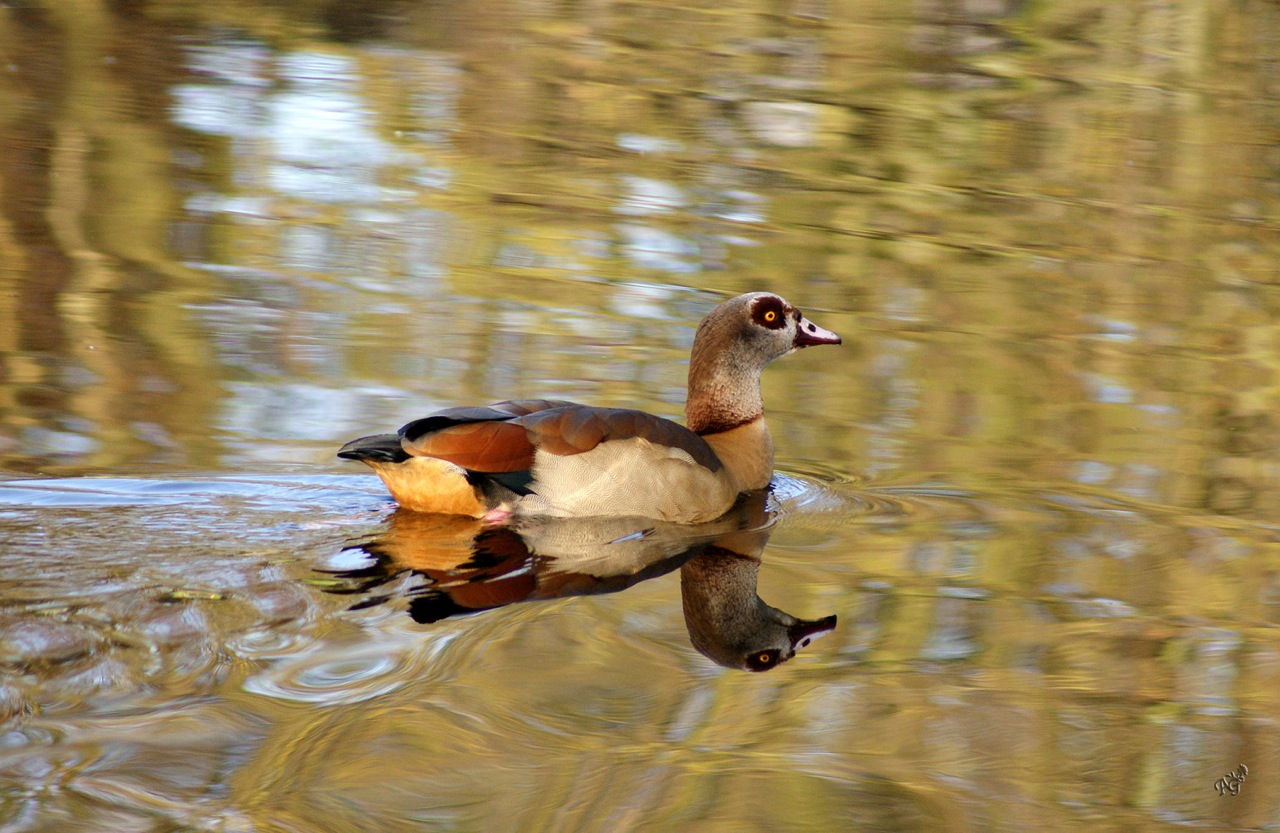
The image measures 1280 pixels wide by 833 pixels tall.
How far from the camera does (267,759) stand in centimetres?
478

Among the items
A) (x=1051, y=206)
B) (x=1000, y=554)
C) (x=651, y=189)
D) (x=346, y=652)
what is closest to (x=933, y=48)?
(x=1051, y=206)

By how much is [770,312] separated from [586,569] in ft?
7.13

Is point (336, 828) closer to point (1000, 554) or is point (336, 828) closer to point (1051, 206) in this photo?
point (1000, 554)

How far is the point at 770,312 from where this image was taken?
8117 mm

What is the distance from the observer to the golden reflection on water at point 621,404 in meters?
4.99

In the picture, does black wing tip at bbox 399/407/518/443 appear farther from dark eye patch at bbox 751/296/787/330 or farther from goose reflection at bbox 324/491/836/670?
dark eye patch at bbox 751/296/787/330

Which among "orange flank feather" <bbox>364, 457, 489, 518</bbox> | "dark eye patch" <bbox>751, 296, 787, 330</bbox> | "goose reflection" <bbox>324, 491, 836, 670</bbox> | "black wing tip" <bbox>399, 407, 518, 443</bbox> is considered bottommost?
"goose reflection" <bbox>324, 491, 836, 670</bbox>

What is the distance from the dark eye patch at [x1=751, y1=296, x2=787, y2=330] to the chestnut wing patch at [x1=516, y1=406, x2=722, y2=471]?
1196 mm

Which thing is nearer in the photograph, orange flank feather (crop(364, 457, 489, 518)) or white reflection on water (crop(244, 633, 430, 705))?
white reflection on water (crop(244, 633, 430, 705))

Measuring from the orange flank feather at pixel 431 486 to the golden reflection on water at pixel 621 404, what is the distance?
24 centimetres

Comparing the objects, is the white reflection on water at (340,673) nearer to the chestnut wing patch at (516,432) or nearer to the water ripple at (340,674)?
the water ripple at (340,674)

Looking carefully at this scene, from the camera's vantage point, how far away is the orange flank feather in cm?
682

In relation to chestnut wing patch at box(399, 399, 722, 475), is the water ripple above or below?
below

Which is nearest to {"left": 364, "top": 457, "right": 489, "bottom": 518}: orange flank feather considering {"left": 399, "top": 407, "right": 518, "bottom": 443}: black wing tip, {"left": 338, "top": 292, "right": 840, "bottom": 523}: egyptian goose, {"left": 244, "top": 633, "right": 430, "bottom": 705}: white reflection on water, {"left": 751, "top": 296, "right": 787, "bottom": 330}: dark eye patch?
{"left": 338, "top": 292, "right": 840, "bottom": 523}: egyptian goose
